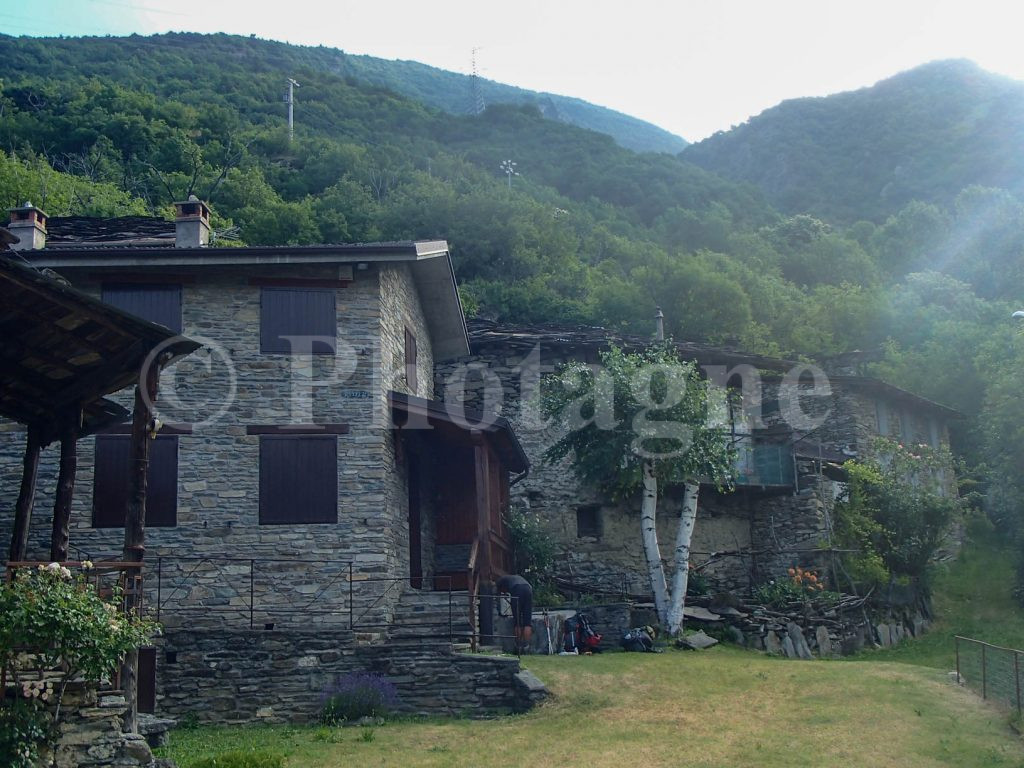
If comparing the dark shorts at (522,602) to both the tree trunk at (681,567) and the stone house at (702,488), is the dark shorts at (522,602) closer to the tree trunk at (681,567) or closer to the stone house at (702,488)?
the tree trunk at (681,567)

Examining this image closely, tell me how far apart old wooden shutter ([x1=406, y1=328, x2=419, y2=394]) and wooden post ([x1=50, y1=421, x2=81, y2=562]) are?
31.1 ft

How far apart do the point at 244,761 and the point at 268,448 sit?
7701 millimetres

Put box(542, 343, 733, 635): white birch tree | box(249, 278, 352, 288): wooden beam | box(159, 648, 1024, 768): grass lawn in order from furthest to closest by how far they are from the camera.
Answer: box(542, 343, 733, 635): white birch tree → box(249, 278, 352, 288): wooden beam → box(159, 648, 1024, 768): grass lawn

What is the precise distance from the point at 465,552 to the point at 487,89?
13514cm

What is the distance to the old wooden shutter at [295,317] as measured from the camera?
2042cm

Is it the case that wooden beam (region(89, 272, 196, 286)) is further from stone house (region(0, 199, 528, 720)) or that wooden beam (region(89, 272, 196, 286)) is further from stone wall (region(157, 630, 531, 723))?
stone wall (region(157, 630, 531, 723))

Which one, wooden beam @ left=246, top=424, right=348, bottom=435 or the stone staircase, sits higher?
wooden beam @ left=246, top=424, right=348, bottom=435

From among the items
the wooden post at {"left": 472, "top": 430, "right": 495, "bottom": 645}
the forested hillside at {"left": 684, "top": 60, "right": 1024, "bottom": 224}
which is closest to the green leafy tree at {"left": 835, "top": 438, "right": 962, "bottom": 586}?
the wooden post at {"left": 472, "top": 430, "right": 495, "bottom": 645}

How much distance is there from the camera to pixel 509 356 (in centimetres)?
2969

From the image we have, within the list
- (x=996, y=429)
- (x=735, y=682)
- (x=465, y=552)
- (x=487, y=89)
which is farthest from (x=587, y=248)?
(x=487, y=89)

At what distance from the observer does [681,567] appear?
76.8ft

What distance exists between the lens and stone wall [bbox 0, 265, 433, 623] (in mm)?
19344

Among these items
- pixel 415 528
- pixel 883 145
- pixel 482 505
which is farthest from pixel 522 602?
pixel 883 145

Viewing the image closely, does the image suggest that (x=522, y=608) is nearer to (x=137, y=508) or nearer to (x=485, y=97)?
(x=137, y=508)
